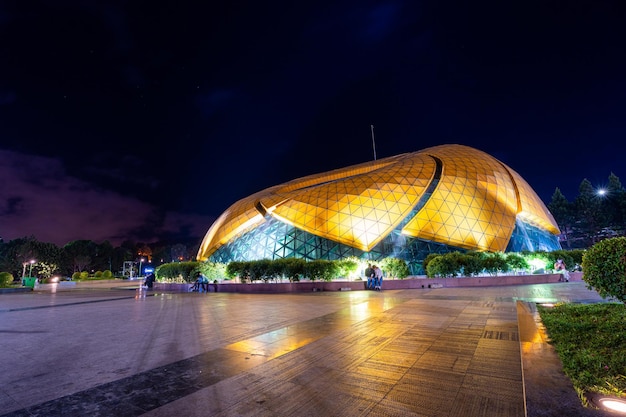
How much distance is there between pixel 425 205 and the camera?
26188mm

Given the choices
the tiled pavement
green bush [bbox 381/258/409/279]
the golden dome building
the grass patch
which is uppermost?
the golden dome building

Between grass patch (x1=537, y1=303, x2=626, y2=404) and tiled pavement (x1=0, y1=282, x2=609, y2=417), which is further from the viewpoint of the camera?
grass patch (x1=537, y1=303, x2=626, y2=404)

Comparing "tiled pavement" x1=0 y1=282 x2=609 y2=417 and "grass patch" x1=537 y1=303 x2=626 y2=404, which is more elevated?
"tiled pavement" x1=0 y1=282 x2=609 y2=417

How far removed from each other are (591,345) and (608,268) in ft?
6.50

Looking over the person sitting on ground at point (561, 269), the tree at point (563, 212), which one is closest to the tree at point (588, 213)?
the tree at point (563, 212)

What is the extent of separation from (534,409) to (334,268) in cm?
1907

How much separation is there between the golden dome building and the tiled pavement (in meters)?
17.3

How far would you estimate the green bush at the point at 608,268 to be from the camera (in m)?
6.32

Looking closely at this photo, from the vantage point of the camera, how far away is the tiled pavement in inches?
135

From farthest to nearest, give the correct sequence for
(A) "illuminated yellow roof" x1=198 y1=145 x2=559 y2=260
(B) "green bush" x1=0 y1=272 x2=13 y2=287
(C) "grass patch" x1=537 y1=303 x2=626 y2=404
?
(B) "green bush" x1=0 y1=272 x2=13 y2=287 < (A) "illuminated yellow roof" x1=198 y1=145 x2=559 y2=260 < (C) "grass patch" x1=537 y1=303 x2=626 y2=404

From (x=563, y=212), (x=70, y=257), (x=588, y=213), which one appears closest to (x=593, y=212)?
(x=588, y=213)

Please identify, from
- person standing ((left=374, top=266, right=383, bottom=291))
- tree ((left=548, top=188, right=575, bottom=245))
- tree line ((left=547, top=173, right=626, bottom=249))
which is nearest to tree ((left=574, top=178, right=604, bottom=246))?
tree line ((left=547, top=173, right=626, bottom=249))

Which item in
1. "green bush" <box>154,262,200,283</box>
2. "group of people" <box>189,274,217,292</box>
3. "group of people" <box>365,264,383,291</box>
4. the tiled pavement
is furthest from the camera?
"green bush" <box>154,262,200,283</box>

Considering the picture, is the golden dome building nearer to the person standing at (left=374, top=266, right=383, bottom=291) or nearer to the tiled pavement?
the person standing at (left=374, top=266, right=383, bottom=291)
